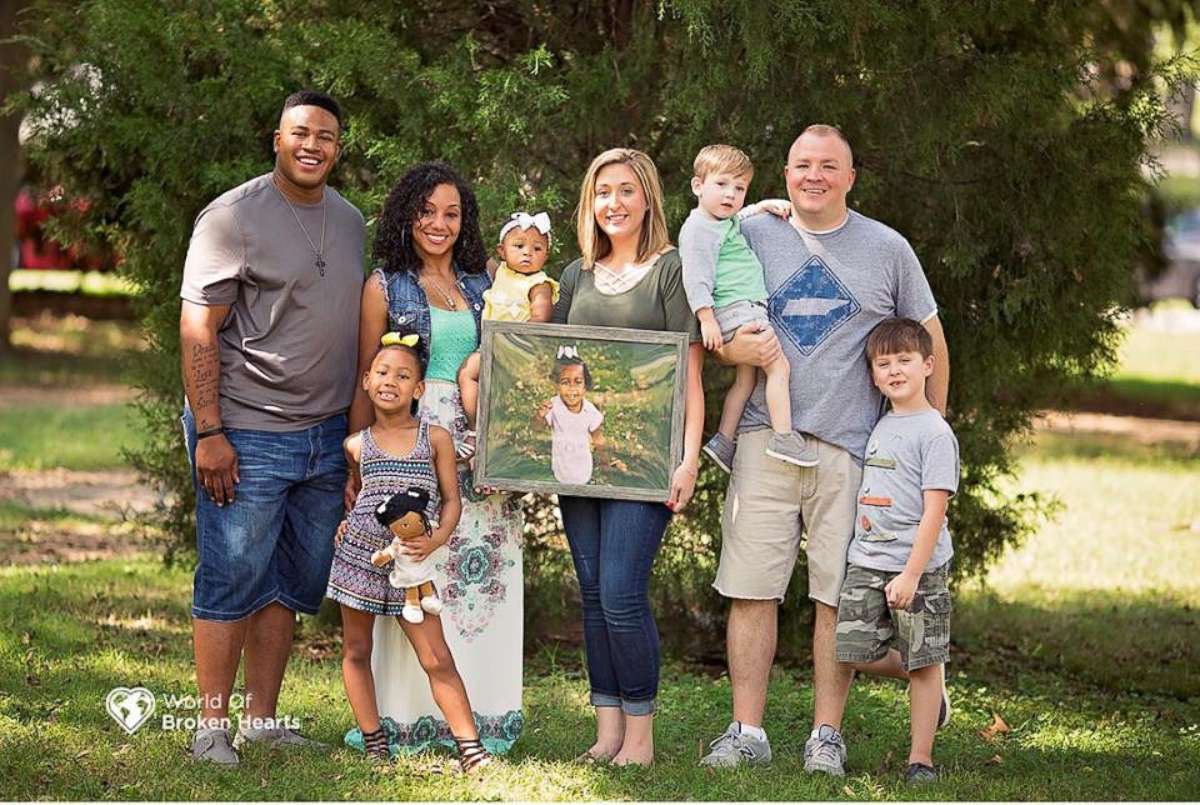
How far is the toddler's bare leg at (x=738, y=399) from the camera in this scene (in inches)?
208

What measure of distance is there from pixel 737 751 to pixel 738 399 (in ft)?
3.79

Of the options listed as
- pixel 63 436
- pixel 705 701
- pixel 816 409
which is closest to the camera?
pixel 816 409

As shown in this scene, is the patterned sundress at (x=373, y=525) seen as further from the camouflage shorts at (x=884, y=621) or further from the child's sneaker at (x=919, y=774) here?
the child's sneaker at (x=919, y=774)

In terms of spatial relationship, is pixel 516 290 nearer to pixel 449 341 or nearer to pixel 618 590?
pixel 449 341

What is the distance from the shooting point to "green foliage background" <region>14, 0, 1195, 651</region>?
6453 millimetres

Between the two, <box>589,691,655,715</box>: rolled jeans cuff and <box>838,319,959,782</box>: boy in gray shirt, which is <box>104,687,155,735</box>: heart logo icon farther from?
<box>838,319,959,782</box>: boy in gray shirt

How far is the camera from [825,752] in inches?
209

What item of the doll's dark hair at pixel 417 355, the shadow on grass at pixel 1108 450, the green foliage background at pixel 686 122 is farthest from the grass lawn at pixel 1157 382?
the doll's dark hair at pixel 417 355

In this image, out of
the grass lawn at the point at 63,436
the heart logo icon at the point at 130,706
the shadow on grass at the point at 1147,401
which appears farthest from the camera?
the shadow on grass at the point at 1147,401

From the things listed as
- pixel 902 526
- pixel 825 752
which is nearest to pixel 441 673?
pixel 825 752

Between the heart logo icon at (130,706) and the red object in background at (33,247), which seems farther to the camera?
the red object in background at (33,247)

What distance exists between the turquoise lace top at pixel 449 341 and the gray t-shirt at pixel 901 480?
1.34m

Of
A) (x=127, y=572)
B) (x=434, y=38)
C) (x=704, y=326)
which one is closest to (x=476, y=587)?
(x=704, y=326)

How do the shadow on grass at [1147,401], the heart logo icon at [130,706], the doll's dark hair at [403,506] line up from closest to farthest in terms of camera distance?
the doll's dark hair at [403,506], the heart logo icon at [130,706], the shadow on grass at [1147,401]
